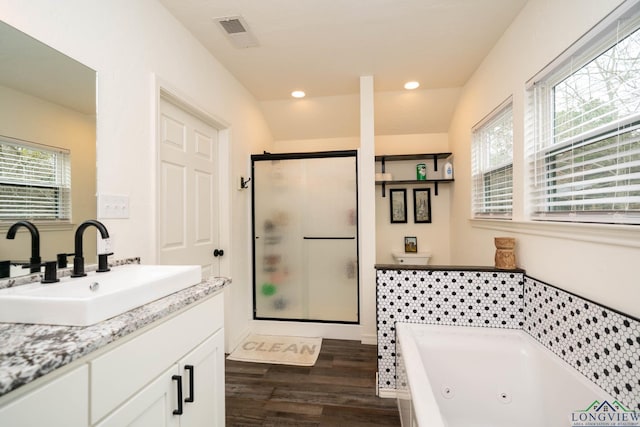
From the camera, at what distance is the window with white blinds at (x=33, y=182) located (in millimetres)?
1048

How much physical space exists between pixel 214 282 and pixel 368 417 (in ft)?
4.20

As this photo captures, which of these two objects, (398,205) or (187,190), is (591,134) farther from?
(187,190)

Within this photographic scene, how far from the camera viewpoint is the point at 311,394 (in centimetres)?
198

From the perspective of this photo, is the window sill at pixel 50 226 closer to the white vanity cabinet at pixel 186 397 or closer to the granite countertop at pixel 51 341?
the granite countertop at pixel 51 341

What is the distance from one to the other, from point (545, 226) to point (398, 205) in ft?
6.59

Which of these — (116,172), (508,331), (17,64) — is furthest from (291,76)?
(508,331)

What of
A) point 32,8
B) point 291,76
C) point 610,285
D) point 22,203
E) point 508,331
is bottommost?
point 508,331

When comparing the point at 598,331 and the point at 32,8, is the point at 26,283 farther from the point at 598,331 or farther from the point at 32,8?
the point at 598,331

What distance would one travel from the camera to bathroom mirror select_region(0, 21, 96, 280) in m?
1.06

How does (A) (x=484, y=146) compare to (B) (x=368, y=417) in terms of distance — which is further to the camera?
(A) (x=484, y=146)

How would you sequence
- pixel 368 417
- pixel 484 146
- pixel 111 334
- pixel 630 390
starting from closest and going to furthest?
pixel 111 334 < pixel 630 390 < pixel 368 417 < pixel 484 146

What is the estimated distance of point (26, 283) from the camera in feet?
3.58

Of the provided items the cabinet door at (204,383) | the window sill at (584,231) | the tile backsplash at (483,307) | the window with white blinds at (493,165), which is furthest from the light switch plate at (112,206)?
the window with white blinds at (493,165)

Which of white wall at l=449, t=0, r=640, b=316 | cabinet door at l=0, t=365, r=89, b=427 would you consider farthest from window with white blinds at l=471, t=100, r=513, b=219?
cabinet door at l=0, t=365, r=89, b=427
